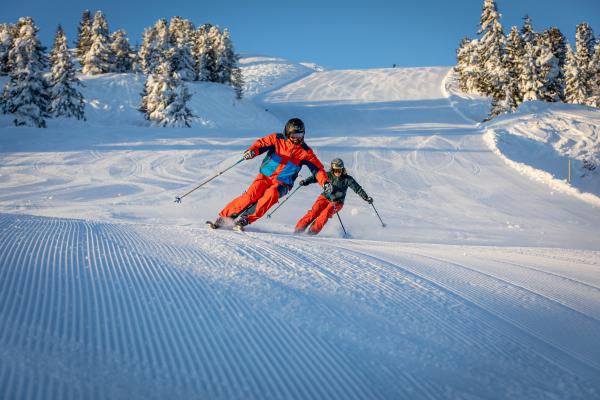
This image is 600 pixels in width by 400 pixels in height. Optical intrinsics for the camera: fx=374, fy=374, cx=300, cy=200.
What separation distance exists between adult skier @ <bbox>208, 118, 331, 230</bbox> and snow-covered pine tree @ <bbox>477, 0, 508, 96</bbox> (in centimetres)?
3312

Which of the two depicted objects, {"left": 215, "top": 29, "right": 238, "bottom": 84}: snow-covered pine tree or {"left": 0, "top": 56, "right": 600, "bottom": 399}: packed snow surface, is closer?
{"left": 0, "top": 56, "right": 600, "bottom": 399}: packed snow surface

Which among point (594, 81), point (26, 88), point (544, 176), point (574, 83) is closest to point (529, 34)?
point (574, 83)

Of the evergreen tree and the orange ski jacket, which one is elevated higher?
the evergreen tree

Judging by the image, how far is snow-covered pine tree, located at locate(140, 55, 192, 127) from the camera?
29250 millimetres

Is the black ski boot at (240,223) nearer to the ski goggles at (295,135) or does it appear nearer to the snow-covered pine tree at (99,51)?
the ski goggles at (295,135)

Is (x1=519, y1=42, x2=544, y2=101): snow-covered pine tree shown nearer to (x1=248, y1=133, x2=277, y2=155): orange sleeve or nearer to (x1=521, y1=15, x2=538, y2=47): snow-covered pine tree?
(x1=521, y1=15, x2=538, y2=47): snow-covered pine tree

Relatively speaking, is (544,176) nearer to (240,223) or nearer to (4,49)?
(240,223)

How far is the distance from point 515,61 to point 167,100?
3196 centimetres

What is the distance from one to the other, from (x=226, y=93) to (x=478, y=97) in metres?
26.7

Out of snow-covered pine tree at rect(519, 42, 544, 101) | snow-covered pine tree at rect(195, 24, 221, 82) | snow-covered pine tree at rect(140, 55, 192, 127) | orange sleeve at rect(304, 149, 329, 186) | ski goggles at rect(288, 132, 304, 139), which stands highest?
snow-covered pine tree at rect(195, 24, 221, 82)

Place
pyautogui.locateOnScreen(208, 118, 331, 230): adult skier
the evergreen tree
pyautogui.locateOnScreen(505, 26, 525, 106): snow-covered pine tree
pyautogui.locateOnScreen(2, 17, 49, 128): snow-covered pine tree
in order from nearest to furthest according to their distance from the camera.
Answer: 1. pyautogui.locateOnScreen(208, 118, 331, 230): adult skier
2. pyautogui.locateOnScreen(2, 17, 49, 128): snow-covered pine tree
3. pyautogui.locateOnScreen(505, 26, 525, 106): snow-covered pine tree
4. the evergreen tree

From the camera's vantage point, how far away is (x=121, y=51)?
49.8m

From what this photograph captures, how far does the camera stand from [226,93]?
3691cm

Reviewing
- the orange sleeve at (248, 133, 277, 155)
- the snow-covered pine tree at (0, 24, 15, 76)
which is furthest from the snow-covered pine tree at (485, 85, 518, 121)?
the snow-covered pine tree at (0, 24, 15, 76)
